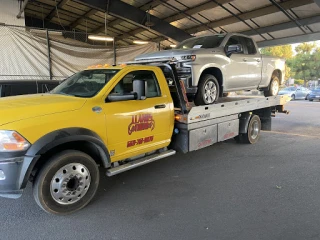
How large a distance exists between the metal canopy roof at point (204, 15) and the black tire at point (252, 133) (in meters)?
4.92

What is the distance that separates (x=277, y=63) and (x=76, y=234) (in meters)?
7.62

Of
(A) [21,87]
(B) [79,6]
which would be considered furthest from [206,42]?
(B) [79,6]

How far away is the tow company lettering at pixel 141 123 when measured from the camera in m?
4.33

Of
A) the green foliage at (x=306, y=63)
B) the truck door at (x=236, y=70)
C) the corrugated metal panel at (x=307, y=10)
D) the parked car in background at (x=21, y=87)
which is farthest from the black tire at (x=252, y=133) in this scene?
the green foliage at (x=306, y=63)

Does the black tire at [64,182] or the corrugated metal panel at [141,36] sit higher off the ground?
the corrugated metal panel at [141,36]

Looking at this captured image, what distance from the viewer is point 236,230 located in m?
→ 3.27

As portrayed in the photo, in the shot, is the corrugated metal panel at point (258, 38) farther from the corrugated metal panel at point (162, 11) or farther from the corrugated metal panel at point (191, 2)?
the corrugated metal panel at point (162, 11)

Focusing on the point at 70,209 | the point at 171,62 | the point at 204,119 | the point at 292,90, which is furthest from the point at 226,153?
the point at 292,90

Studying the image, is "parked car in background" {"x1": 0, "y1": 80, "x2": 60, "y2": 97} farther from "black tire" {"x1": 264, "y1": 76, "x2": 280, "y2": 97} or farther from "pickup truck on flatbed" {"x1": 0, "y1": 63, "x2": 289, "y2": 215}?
"black tire" {"x1": 264, "y1": 76, "x2": 280, "y2": 97}

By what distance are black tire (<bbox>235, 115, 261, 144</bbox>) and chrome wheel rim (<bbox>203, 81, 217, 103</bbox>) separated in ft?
6.17

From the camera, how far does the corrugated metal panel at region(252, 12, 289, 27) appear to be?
11.9 m

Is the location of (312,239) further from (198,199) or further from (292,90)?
(292,90)

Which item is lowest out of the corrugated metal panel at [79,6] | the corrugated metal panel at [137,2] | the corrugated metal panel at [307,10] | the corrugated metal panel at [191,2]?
the corrugated metal panel at [307,10]

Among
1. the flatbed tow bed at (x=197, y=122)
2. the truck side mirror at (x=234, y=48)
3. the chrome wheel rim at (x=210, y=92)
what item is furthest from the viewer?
the truck side mirror at (x=234, y=48)
